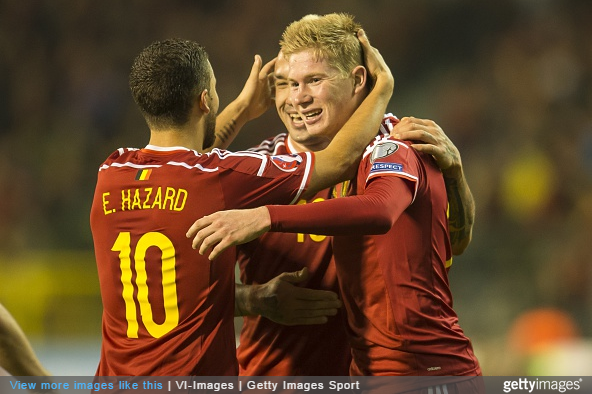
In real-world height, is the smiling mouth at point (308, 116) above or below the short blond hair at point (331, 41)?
below

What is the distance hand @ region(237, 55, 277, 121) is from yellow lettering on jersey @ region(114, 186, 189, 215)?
1307mm

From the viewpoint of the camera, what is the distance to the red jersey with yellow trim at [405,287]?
2.99m

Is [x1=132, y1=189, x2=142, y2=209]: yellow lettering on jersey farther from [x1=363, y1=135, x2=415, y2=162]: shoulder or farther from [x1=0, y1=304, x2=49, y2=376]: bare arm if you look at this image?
[x1=0, y1=304, x2=49, y2=376]: bare arm

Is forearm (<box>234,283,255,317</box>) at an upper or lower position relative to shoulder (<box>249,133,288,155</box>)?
lower

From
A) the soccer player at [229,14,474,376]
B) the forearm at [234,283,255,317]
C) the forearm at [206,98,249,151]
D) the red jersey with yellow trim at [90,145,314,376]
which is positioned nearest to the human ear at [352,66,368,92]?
the soccer player at [229,14,474,376]

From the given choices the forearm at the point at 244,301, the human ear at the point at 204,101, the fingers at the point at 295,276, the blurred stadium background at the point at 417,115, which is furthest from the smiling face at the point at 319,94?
the blurred stadium background at the point at 417,115

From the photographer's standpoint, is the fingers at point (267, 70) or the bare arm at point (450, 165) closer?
the bare arm at point (450, 165)

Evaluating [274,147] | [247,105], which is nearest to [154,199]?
[274,147]

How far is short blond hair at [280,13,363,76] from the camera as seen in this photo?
A: 3.45 metres

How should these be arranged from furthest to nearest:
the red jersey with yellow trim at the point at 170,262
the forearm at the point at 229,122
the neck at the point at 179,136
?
the forearm at the point at 229,122
the neck at the point at 179,136
the red jersey with yellow trim at the point at 170,262

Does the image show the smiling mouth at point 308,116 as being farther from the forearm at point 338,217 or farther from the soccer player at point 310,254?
the forearm at point 338,217

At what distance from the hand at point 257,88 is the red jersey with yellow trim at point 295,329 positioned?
31.2 inches

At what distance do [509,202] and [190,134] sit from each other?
6765mm

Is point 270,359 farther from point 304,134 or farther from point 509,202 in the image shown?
Result: point 509,202
